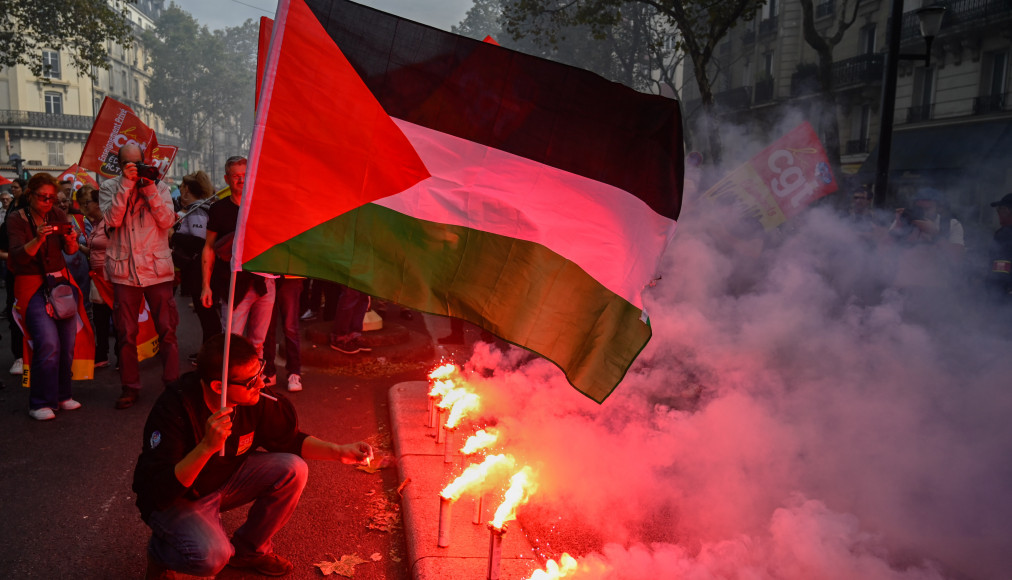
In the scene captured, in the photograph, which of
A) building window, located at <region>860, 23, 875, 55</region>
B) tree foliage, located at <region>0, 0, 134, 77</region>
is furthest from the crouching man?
building window, located at <region>860, 23, 875, 55</region>

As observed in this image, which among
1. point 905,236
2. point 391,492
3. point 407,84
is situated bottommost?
point 391,492

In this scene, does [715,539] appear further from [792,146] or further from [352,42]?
[792,146]

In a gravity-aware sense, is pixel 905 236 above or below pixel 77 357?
above

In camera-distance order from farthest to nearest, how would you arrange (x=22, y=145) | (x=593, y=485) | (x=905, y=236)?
(x=22, y=145) → (x=905, y=236) → (x=593, y=485)

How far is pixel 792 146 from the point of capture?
7.36 m

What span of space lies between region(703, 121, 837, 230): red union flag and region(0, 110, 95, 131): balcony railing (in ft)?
187

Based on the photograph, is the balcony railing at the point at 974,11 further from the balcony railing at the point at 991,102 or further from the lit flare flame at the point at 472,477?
the lit flare flame at the point at 472,477

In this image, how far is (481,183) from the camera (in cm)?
308

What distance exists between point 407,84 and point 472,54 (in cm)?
29

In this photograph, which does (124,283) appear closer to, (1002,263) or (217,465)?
(217,465)

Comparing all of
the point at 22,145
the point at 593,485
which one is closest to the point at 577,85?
the point at 593,485

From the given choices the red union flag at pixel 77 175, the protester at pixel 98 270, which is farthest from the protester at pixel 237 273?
the red union flag at pixel 77 175

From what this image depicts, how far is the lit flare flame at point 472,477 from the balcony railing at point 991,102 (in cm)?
2248

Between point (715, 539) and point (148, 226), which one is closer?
point (715, 539)
